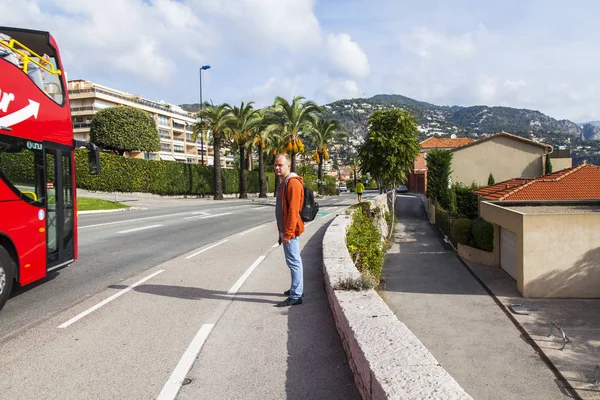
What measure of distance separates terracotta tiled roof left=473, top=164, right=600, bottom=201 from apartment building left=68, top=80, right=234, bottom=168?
159ft

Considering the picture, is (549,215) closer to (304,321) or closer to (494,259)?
(494,259)

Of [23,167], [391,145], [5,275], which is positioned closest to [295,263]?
[5,275]

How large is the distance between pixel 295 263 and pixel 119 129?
126 ft

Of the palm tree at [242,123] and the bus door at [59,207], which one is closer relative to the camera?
the bus door at [59,207]

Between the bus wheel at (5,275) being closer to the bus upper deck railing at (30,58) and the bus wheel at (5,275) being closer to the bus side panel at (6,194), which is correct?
the bus side panel at (6,194)

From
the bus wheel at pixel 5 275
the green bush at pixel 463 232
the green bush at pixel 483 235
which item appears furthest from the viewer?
the green bush at pixel 463 232

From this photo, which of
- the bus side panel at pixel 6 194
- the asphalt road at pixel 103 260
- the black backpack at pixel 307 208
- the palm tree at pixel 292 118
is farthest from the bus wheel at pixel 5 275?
the palm tree at pixel 292 118

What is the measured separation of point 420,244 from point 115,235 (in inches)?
589

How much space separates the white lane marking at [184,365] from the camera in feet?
11.2

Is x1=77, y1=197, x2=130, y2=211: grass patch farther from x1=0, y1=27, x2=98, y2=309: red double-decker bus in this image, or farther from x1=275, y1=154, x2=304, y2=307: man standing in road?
x1=275, y1=154, x2=304, y2=307: man standing in road

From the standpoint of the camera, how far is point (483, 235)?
17.2 m

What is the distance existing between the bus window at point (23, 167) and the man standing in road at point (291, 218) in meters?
3.60

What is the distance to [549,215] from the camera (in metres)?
12.8

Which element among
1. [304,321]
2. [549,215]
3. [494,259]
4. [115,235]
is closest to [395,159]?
[494,259]
